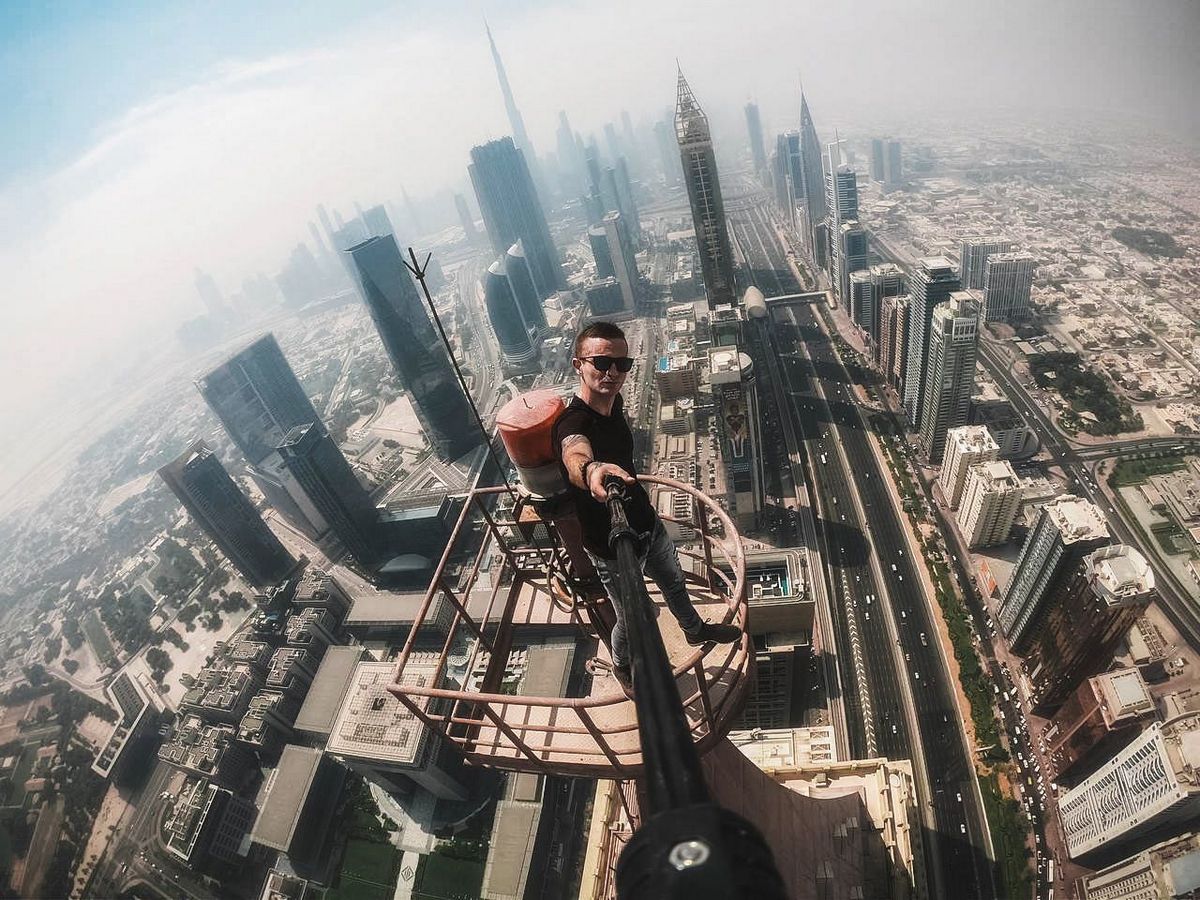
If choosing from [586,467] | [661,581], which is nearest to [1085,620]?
[661,581]

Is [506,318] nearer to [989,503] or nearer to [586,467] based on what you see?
[989,503]

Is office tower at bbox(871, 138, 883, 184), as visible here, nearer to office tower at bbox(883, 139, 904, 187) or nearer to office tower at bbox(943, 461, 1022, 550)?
office tower at bbox(883, 139, 904, 187)

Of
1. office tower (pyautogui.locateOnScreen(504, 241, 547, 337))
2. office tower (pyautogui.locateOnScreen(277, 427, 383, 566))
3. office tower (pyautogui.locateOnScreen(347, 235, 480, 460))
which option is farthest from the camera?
office tower (pyautogui.locateOnScreen(504, 241, 547, 337))

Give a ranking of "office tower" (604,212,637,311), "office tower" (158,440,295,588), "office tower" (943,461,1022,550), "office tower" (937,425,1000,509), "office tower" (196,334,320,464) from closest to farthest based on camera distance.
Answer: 1. "office tower" (943,461,1022,550)
2. "office tower" (937,425,1000,509)
3. "office tower" (158,440,295,588)
4. "office tower" (196,334,320,464)
5. "office tower" (604,212,637,311)

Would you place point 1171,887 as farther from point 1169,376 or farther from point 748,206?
point 748,206

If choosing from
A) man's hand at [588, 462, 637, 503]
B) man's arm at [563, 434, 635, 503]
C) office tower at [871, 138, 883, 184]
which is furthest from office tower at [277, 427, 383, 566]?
office tower at [871, 138, 883, 184]

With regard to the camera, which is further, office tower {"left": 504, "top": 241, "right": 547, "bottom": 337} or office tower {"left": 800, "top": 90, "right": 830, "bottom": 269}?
office tower {"left": 800, "top": 90, "right": 830, "bottom": 269}
